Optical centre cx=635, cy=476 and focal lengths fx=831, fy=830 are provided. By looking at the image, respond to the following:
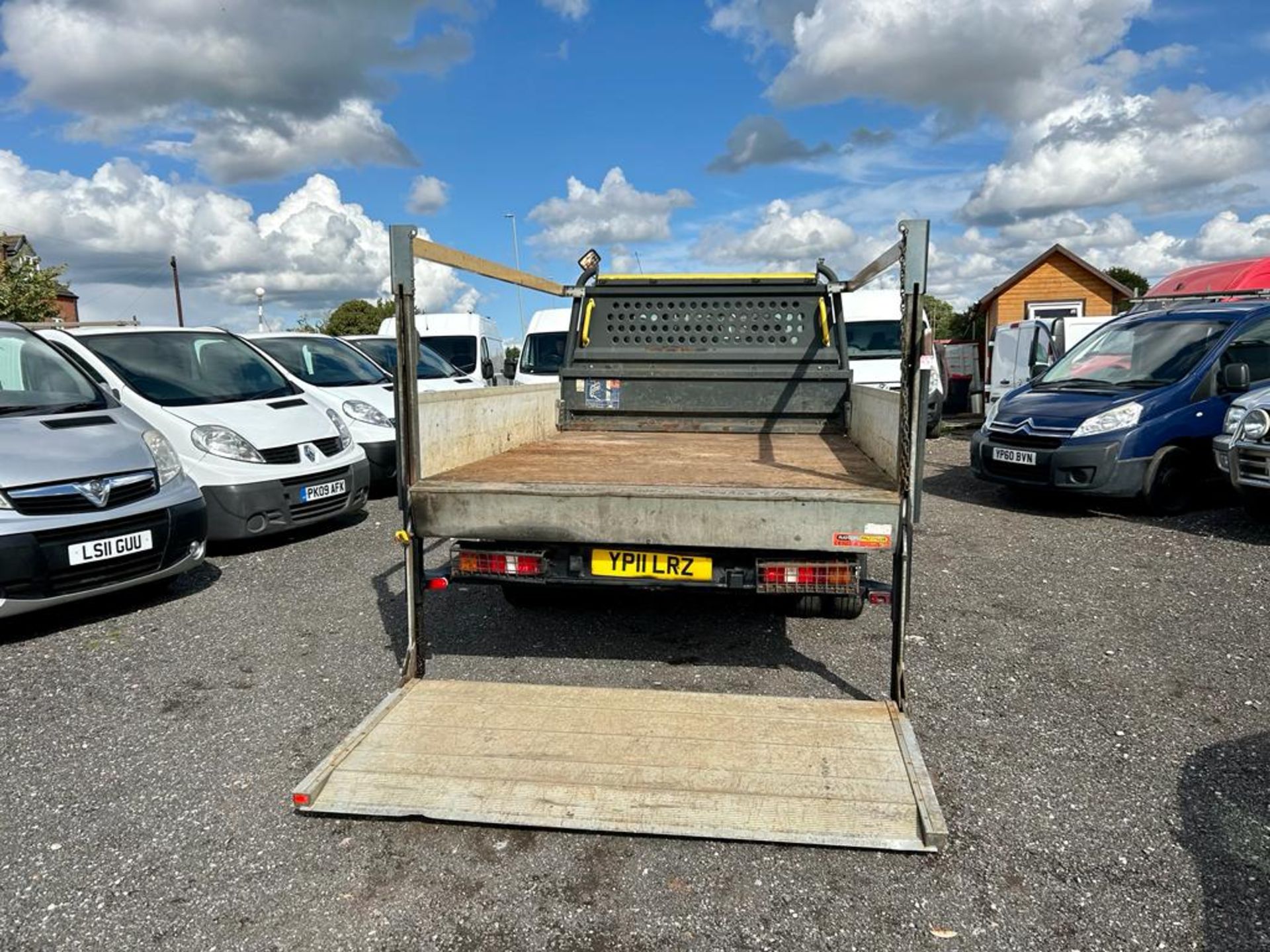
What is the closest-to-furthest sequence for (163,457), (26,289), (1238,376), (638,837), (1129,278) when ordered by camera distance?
(638,837) < (163,457) < (1238,376) < (26,289) < (1129,278)

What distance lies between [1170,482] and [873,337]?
569cm

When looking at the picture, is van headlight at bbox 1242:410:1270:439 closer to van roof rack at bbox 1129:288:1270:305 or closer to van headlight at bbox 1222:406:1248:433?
van headlight at bbox 1222:406:1248:433

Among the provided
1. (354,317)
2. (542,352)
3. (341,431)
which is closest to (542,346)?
(542,352)

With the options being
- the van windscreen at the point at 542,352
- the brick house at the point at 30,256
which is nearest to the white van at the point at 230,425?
the van windscreen at the point at 542,352

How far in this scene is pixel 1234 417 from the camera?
7.21 m

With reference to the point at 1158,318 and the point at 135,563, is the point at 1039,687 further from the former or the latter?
the point at 1158,318

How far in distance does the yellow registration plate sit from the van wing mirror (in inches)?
276

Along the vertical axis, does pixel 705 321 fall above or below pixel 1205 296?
below

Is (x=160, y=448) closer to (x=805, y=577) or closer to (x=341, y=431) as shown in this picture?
(x=341, y=431)

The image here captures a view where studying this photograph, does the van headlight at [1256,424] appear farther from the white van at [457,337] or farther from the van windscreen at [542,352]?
the white van at [457,337]

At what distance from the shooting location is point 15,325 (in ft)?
19.7

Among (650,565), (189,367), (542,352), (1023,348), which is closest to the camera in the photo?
(650,565)

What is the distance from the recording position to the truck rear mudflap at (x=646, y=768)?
9.26 feet

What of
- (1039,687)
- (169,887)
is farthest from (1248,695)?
(169,887)
